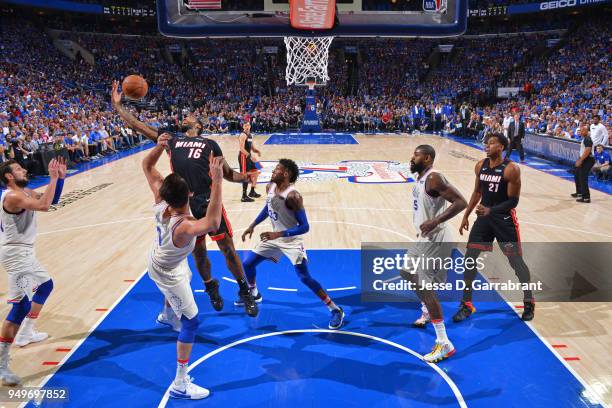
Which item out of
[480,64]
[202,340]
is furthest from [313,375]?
[480,64]

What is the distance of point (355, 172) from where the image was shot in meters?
14.9

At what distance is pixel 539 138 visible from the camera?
18.1m

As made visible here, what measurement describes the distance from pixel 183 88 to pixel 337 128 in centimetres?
1260

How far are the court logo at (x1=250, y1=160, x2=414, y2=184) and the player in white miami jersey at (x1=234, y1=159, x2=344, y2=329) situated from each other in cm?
820

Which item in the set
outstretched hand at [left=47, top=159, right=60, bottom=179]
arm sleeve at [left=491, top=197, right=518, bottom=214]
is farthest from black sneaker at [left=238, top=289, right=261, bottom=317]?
arm sleeve at [left=491, top=197, right=518, bottom=214]

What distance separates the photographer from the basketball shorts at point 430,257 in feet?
14.9

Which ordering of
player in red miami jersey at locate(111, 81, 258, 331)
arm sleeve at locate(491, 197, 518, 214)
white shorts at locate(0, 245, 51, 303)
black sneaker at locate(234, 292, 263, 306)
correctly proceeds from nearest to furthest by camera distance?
1. white shorts at locate(0, 245, 51, 303)
2. arm sleeve at locate(491, 197, 518, 214)
3. player in red miami jersey at locate(111, 81, 258, 331)
4. black sneaker at locate(234, 292, 263, 306)

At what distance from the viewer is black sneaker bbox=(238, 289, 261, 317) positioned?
5449 mm

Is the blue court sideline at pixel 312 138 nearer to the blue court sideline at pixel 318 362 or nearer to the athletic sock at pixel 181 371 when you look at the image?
the blue court sideline at pixel 318 362

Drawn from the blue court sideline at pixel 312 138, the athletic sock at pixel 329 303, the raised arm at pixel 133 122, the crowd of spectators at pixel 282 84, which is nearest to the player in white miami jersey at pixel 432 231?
the athletic sock at pixel 329 303

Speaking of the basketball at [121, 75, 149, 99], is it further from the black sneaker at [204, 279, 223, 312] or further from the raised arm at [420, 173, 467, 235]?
the raised arm at [420, 173, 467, 235]

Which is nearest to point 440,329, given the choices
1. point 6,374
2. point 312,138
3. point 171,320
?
point 171,320

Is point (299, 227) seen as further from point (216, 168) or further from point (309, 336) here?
point (216, 168)

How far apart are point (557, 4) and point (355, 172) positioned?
26.3 metres
